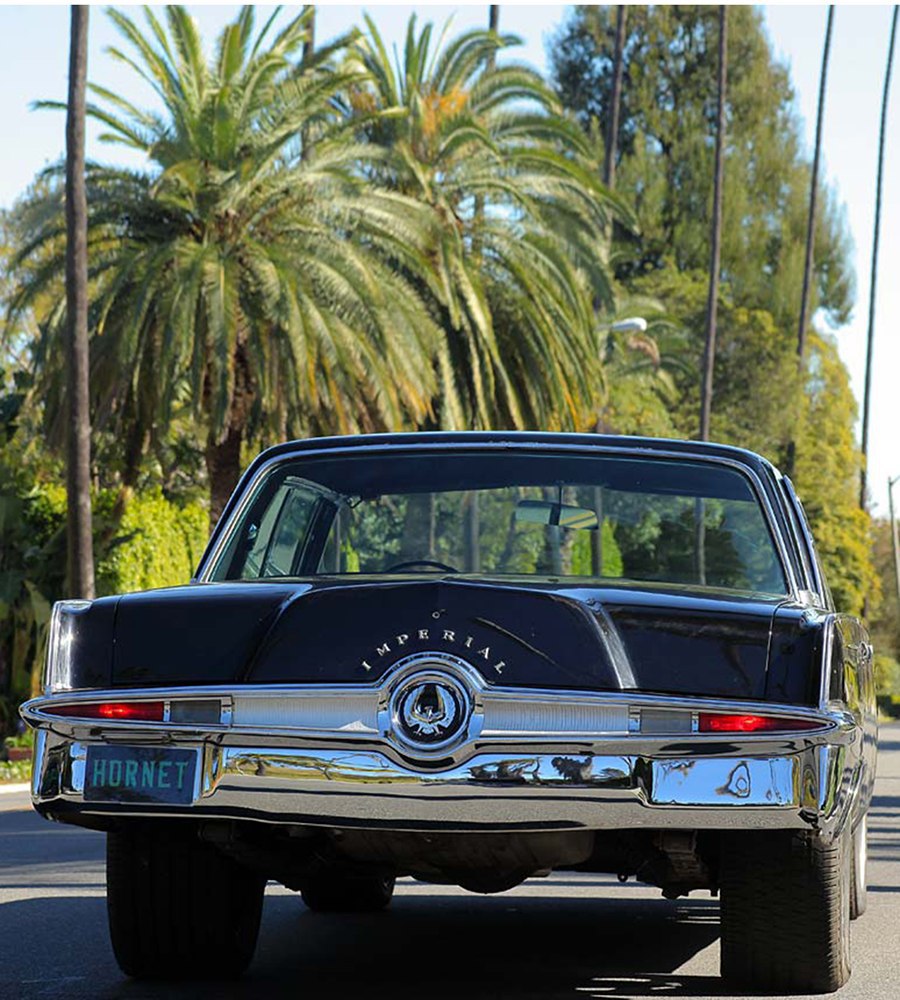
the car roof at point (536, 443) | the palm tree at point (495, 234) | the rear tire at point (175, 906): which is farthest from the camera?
the palm tree at point (495, 234)

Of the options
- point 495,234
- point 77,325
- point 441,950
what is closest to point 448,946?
point 441,950

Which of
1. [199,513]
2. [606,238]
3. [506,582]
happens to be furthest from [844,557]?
[506,582]

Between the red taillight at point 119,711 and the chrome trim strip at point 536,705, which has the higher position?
the chrome trim strip at point 536,705

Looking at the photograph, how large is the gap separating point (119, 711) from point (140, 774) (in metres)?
0.17

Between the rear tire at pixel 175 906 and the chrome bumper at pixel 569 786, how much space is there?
0.95m

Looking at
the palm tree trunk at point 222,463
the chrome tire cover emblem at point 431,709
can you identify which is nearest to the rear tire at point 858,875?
the chrome tire cover emblem at point 431,709

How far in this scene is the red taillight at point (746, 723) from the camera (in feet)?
16.5

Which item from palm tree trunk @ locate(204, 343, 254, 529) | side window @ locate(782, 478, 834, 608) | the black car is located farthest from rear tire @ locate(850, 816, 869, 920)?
palm tree trunk @ locate(204, 343, 254, 529)

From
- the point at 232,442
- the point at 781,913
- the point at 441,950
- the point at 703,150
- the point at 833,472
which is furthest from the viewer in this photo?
the point at 703,150

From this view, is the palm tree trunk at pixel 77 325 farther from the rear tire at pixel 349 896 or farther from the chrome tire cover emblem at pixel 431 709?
the chrome tire cover emblem at pixel 431 709

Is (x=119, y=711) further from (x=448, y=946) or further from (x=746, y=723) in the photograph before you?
(x=448, y=946)

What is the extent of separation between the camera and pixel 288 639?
17.1 ft

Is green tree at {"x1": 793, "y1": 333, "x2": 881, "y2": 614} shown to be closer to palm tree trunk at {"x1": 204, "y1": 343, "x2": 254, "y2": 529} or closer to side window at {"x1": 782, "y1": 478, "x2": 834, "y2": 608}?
palm tree trunk at {"x1": 204, "y1": 343, "x2": 254, "y2": 529}

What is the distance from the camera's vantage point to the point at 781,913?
18.5ft
